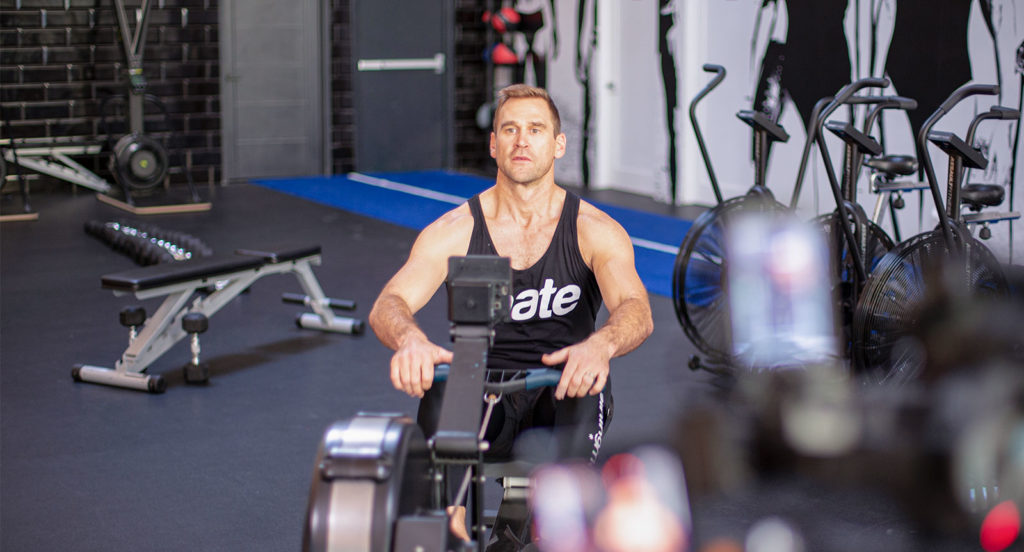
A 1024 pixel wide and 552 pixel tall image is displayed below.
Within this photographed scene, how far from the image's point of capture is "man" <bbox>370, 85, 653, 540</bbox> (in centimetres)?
212

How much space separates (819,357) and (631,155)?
5.22m

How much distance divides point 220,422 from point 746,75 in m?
4.89

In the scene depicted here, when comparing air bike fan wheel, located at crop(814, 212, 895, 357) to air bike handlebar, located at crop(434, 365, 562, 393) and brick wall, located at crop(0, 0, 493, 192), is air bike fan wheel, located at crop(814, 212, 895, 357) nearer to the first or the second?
air bike handlebar, located at crop(434, 365, 562, 393)

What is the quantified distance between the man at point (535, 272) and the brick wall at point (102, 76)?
6878mm

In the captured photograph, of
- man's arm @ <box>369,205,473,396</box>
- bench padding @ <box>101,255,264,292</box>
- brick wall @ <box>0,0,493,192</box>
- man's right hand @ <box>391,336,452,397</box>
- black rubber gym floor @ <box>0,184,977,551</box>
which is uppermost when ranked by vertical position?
brick wall @ <box>0,0,493,192</box>

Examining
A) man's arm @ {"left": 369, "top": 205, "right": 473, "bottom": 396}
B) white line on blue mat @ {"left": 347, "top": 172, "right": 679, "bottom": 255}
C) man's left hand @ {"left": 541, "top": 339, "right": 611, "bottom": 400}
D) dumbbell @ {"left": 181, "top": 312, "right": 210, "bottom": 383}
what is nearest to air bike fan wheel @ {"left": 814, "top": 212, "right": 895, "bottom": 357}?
man's arm @ {"left": 369, "top": 205, "right": 473, "bottom": 396}

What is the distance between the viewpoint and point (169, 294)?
4277 mm

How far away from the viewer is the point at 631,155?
9070mm

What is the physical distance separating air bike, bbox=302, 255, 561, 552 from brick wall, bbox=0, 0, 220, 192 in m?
7.47

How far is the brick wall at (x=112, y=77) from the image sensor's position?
871 centimetres

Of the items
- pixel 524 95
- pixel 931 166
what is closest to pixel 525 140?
pixel 524 95

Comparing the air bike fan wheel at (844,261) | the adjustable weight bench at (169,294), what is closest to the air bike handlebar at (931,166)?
the air bike fan wheel at (844,261)

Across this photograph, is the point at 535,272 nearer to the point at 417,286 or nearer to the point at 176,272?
the point at 417,286

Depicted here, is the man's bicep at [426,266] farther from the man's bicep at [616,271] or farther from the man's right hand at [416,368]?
the man's right hand at [416,368]
